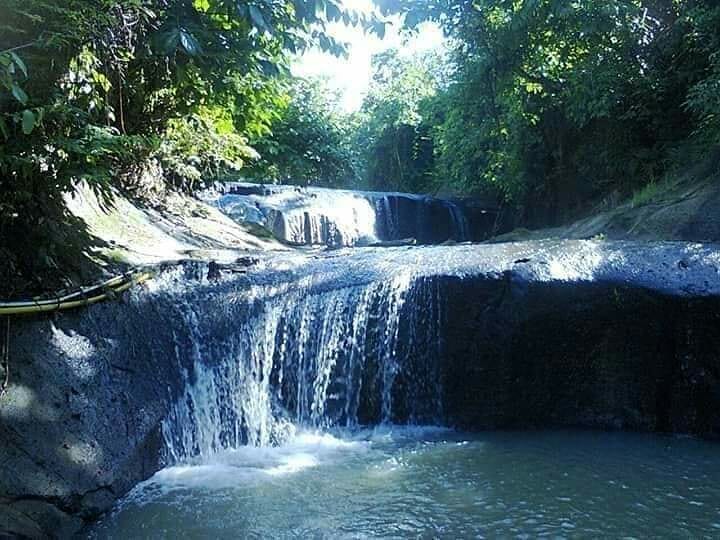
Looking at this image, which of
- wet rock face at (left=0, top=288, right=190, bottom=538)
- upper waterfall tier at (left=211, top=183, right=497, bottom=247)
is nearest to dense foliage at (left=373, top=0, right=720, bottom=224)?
upper waterfall tier at (left=211, top=183, right=497, bottom=247)

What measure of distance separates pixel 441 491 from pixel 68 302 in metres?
3.27

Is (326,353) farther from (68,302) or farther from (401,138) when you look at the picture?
(401,138)

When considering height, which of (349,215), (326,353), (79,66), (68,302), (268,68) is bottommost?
(326,353)

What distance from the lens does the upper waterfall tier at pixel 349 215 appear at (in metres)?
14.3

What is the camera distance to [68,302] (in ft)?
16.7

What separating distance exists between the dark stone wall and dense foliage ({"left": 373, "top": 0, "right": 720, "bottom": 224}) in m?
4.70

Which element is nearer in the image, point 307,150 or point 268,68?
point 268,68

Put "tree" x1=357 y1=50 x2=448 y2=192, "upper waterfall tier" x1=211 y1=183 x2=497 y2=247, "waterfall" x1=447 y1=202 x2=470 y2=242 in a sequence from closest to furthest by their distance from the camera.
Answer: "upper waterfall tier" x1=211 y1=183 x2=497 y2=247 → "waterfall" x1=447 y1=202 x2=470 y2=242 → "tree" x1=357 y1=50 x2=448 y2=192

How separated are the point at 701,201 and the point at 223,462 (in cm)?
727

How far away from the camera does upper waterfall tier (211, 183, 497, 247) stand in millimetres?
14289

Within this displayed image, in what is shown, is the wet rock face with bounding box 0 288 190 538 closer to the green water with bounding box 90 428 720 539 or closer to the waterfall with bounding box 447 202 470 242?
the green water with bounding box 90 428 720 539

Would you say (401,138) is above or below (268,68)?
above

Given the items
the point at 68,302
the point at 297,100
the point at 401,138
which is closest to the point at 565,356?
the point at 68,302

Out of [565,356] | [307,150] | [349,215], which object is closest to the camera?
[565,356]
